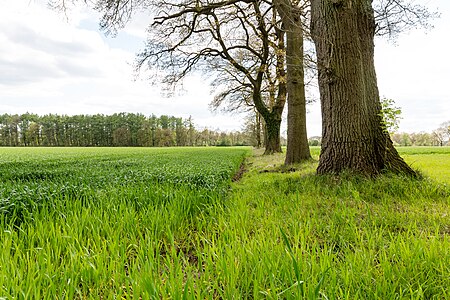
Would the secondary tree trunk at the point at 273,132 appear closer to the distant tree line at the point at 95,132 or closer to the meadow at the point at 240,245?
the meadow at the point at 240,245

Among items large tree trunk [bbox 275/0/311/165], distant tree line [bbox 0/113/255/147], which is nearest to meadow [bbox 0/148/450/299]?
large tree trunk [bbox 275/0/311/165]

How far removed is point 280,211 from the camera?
11.4 ft

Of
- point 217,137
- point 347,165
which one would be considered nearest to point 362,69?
point 347,165

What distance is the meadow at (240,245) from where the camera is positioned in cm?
160

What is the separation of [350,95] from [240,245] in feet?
14.2

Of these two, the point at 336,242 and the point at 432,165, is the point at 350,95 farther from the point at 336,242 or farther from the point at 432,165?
the point at 432,165

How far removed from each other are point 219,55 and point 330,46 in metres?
12.1

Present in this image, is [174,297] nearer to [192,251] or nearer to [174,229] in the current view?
[192,251]

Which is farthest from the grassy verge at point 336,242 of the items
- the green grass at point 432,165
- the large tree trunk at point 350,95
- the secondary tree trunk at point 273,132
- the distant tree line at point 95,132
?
the distant tree line at point 95,132

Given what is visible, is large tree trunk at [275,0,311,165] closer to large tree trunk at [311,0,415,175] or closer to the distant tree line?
large tree trunk at [311,0,415,175]

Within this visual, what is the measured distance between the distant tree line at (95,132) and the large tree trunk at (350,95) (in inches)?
3424

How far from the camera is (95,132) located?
98.1m

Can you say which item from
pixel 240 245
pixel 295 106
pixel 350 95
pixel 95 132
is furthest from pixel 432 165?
pixel 95 132

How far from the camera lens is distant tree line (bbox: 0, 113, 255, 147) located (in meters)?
95.4
